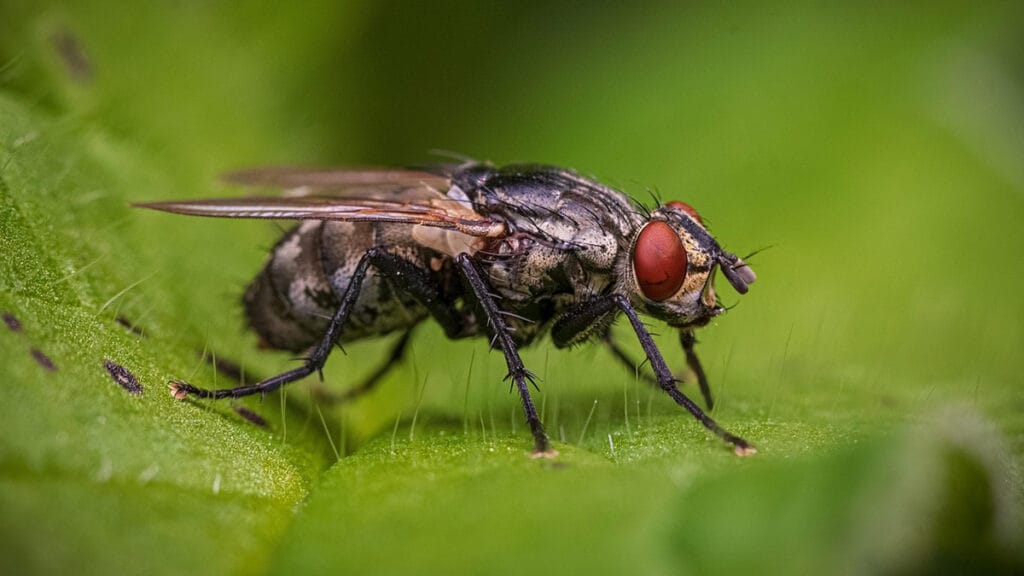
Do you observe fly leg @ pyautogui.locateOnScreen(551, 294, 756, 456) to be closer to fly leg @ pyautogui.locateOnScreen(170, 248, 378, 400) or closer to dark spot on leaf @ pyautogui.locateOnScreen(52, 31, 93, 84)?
fly leg @ pyautogui.locateOnScreen(170, 248, 378, 400)

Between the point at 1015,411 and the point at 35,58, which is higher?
the point at 35,58

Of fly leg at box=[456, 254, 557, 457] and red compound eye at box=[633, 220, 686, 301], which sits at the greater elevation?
red compound eye at box=[633, 220, 686, 301]

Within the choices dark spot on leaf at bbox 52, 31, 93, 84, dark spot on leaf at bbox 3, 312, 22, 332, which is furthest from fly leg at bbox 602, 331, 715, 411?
dark spot on leaf at bbox 52, 31, 93, 84

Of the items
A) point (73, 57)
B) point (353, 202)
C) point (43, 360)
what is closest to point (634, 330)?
point (353, 202)

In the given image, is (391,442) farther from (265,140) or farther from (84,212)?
(265,140)

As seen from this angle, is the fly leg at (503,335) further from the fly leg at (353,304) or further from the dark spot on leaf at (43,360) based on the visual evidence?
the dark spot on leaf at (43,360)

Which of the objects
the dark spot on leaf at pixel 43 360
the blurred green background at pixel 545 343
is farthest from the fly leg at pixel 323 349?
the dark spot on leaf at pixel 43 360

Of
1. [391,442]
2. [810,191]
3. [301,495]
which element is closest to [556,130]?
[810,191]
